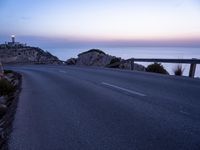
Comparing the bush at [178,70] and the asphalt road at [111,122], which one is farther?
the bush at [178,70]

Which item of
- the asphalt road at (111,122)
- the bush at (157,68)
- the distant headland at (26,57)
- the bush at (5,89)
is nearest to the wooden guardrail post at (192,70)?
the bush at (157,68)

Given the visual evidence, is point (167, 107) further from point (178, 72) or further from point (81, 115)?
point (178, 72)

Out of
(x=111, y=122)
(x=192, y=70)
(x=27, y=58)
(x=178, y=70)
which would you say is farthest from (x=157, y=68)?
(x=27, y=58)

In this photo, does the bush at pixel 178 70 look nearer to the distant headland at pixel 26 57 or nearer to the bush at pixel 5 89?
the bush at pixel 5 89

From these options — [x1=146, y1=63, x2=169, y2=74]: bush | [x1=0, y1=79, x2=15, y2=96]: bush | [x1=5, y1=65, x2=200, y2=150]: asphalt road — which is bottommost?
[x1=0, y1=79, x2=15, y2=96]: bush

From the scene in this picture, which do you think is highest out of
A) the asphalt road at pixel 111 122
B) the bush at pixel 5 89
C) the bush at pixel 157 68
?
the bush at pixel 157 68

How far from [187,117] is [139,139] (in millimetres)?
1811

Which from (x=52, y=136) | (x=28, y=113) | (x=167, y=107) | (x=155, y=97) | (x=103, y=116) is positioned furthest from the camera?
(x=155, y=97)

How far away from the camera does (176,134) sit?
206 inches

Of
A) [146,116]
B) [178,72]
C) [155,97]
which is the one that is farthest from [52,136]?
[178,72]

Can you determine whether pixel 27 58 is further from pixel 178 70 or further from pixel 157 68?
pixel 178 70

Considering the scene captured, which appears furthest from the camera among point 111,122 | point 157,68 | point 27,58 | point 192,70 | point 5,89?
point 27,58

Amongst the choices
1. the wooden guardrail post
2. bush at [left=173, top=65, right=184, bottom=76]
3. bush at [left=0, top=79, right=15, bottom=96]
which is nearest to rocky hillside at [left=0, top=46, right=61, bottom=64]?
bush at [left=173, top=65, right=184, bottom=76]

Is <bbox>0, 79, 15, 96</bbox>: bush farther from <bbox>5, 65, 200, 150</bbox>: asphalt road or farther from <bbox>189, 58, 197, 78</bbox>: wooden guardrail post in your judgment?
<bbox>189, 58, 197, 78</bbox>: wooden guardrail post
